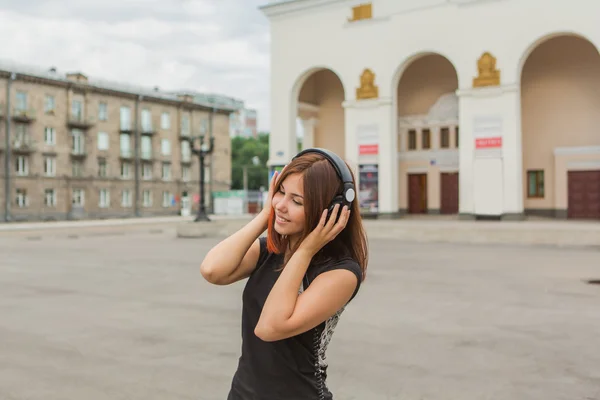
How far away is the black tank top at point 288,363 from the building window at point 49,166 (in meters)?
52.6

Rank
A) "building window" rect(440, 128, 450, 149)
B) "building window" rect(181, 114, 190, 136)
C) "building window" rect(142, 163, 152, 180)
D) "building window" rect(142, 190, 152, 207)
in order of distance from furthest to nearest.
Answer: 1. "building window" rect(181, 114, 190, 136)
2. "building window" rect(142, 163, 152, 180)
3. "building window" rect(142, 190, 152, 207)
4. "building window" rect(440, 128, 450, 149)

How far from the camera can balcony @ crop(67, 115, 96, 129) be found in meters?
51.5

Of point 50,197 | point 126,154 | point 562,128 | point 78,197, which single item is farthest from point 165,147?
point 562,128

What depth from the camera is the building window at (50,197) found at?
50.2 meters

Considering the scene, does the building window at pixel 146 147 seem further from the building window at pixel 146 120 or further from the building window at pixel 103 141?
the building window at pixel 103 141

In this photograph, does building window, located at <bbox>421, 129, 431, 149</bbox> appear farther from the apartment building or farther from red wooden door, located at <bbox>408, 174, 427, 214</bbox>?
the apartment building

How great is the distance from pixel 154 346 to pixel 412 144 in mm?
31373

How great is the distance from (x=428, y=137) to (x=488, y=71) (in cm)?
768

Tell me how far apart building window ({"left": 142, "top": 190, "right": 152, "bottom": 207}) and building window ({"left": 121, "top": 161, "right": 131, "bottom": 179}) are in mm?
2315

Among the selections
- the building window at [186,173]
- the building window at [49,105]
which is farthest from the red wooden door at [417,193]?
the building window at [186,173]

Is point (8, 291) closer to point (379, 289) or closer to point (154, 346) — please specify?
point (154, 346)

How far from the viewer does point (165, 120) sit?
6022 cm

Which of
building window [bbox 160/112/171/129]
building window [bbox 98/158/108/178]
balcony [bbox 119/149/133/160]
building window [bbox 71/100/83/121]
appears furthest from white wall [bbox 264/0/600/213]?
building window [bbox 160/112/171/129]

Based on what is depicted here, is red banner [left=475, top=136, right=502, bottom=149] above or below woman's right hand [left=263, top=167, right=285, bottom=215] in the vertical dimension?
above
